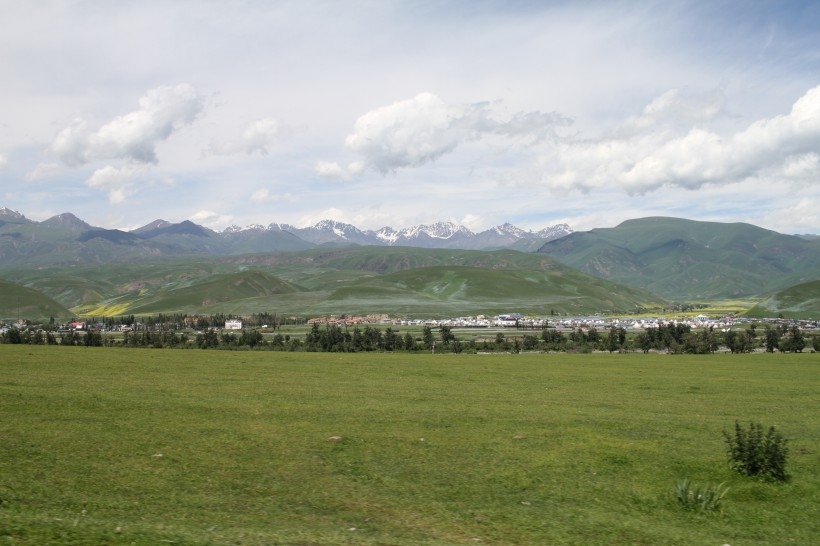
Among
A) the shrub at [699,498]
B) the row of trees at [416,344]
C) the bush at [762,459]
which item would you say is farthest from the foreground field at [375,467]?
the row of trees at [416,344]

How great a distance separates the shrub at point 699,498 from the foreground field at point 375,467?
0.29m

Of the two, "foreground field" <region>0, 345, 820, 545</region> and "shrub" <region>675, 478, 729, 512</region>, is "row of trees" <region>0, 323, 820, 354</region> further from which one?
"shrub" <region>675, 478, 729, 512</region>

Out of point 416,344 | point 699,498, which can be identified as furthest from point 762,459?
point 416,344

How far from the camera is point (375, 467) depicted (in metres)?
19.0

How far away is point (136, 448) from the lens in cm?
1947

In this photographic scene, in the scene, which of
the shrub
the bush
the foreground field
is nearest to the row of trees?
the foreground field

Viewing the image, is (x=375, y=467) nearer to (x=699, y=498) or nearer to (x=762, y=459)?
(x=699, y=498)

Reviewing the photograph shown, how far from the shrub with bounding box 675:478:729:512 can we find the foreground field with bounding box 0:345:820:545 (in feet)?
0.94

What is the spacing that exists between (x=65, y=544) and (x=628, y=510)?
12823 mm

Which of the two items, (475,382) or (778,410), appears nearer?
(778,410)

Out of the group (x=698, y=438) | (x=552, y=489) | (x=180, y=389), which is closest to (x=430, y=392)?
(x=180, y=389)

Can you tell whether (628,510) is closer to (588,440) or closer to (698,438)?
(588,440)

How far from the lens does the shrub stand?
1602 centimetres

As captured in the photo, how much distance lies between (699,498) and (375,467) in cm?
914
